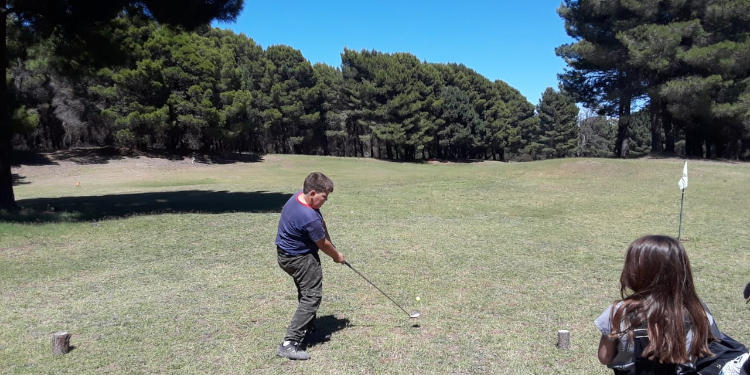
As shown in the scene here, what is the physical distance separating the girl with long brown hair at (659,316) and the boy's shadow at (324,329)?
3.25 meters

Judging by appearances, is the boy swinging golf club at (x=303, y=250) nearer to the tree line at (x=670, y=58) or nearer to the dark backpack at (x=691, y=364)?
the dark backpack at (x=691, y=364)

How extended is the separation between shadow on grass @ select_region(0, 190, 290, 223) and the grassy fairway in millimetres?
137

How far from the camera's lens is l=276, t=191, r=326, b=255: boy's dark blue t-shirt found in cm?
Result: 455

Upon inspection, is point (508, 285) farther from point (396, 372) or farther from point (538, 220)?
point (538, 220)

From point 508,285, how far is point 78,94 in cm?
3864

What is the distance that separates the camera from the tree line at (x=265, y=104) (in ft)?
119

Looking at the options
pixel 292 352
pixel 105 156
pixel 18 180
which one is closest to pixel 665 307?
pixel 292 352

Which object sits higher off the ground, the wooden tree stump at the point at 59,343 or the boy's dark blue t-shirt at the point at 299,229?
the boy's dark blue t-shirt at the point at 299,229

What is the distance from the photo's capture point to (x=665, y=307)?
7.82 ft

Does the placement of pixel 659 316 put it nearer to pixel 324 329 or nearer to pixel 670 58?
pixel 324 329

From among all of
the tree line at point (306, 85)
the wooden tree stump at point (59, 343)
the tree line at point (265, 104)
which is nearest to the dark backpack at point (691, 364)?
the wooden tree stump at point (59, 343)

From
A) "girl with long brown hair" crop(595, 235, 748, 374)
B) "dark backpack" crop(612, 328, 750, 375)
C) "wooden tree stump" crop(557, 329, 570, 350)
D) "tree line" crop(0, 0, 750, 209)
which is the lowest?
"wooden tree stump" crop(557, 329, 570, 350)

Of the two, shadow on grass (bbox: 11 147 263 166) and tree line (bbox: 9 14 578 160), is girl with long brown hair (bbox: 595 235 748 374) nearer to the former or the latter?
tree line (bbox: 9 14 578 160)

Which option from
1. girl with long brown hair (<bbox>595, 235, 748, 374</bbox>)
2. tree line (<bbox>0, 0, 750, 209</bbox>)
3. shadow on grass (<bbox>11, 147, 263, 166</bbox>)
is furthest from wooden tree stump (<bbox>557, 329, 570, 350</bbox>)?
shadow on grass (<bbox>11, 147, 263, 166</bbox>)
